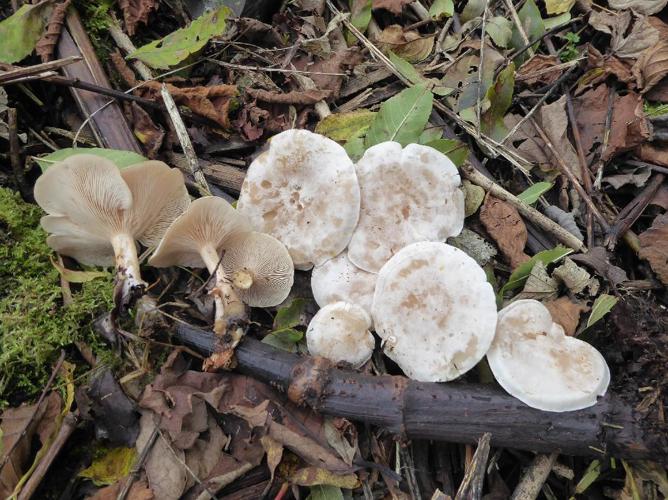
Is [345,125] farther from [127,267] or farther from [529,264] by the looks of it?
[127,267]

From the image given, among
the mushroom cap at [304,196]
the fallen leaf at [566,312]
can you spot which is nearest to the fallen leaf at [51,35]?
the mushroom cap at [304,196]

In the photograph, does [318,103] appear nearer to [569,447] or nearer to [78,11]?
[78,11]

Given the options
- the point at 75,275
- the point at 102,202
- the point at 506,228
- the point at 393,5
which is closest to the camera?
the point at 102,202

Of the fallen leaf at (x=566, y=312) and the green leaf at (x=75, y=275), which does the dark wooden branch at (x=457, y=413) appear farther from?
the green leaf at (x=75, y=275)

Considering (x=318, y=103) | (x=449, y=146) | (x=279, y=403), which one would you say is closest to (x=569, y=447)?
(x=279, y=403)

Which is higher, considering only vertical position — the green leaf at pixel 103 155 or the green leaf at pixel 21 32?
the green leaf at pixel 21 32

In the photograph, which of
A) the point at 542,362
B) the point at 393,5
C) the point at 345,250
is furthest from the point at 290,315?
the point at 393,5

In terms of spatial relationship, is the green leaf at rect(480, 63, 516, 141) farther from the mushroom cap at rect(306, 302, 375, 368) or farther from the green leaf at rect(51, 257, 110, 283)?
the green leaf at rect(51, 257, 110, 283)
